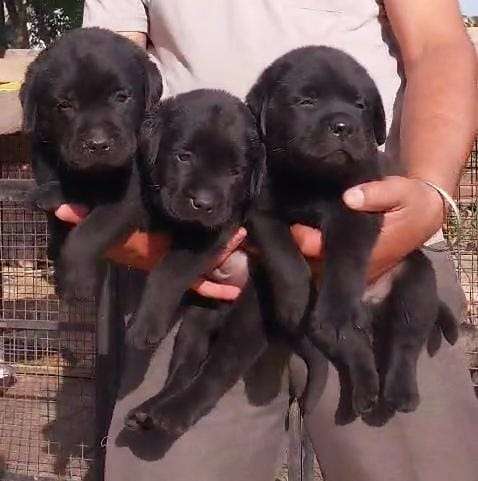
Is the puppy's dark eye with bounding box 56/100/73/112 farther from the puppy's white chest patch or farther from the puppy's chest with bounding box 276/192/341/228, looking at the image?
the puppy's white chest patch

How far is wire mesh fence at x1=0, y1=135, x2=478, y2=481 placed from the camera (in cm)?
363

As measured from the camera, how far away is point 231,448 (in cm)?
177

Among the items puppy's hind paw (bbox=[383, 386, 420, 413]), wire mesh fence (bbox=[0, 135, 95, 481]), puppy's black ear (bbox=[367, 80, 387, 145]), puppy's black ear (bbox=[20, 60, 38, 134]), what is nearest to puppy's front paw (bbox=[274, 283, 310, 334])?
puppy's hind paw (bbox=[383, 386, 420, 413])

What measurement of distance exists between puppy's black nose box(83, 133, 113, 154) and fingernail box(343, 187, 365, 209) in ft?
1.44

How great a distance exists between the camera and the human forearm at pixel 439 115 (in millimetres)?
1689

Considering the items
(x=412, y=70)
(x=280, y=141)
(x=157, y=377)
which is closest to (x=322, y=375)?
(x=157, y=377)

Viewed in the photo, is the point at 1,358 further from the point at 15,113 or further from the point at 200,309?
the point at 200,309

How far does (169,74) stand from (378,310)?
26.4 inches

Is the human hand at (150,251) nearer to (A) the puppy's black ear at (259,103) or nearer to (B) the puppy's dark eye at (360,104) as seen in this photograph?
(A) the puppy's black ear at (259,103)

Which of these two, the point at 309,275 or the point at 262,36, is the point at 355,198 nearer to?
the point at 309,275

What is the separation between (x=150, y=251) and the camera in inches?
67.5

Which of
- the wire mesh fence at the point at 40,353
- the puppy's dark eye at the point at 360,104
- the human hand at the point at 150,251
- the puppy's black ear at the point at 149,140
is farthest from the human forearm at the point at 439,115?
the wire mesh fence at the point at 40,353

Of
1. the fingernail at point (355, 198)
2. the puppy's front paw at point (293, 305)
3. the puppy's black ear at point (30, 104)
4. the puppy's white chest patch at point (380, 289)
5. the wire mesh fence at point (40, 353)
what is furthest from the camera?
the wire mesh fence at point (40, 353)

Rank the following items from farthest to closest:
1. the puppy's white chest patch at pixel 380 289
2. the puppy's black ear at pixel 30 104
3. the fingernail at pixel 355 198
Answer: the puppy's white chest patch at pixel 380 289
the puppy's black ear at pixel 30 104
the fingernail at pixel 355 198
